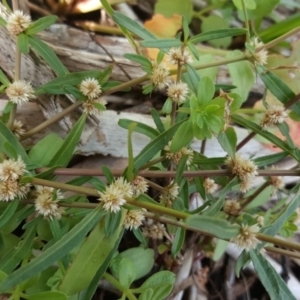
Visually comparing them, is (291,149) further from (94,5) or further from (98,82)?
(94,5)

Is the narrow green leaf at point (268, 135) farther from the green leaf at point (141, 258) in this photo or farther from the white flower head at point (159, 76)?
the green leaf at point (141, 258)

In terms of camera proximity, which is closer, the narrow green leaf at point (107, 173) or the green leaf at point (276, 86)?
the narrow green leaf at point (107, 173)

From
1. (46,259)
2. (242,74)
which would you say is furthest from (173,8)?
(46,259)

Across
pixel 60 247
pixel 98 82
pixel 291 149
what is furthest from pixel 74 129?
pixel 291 149

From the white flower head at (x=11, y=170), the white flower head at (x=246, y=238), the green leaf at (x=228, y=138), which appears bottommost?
the white flower head at (x=246, y=238)

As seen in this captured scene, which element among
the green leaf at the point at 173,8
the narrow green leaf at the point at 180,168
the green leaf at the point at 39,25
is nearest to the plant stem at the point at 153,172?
the narrow green leaf at the point at 180,168

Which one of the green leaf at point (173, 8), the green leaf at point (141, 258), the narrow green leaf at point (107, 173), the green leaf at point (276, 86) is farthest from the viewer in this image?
the green leaf at point (173, 8)

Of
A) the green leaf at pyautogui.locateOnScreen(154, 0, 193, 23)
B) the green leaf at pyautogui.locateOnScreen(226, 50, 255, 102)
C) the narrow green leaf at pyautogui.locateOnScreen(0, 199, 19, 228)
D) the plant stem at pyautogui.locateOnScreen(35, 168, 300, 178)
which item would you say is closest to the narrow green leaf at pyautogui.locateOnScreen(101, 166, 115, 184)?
the plant stem at pyautogui.locateOnScreen(35, 168, 300, 178)

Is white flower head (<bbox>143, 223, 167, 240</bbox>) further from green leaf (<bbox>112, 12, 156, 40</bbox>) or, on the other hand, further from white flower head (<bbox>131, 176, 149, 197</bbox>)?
green leaf (<bbox>112, 12, 156, 40</bbox>)

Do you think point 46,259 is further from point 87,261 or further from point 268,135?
point 268,135
